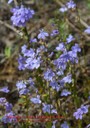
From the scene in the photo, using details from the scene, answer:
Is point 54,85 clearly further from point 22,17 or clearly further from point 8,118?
point 22,17

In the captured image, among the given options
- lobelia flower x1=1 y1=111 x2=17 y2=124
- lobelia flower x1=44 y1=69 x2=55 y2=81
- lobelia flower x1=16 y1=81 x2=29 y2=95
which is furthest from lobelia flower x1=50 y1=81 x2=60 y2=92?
lobelia flower x1=1 y1=111 x2=17 y2=124

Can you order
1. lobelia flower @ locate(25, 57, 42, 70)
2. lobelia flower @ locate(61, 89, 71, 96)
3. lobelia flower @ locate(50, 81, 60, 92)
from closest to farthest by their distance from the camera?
lobelia flower @ locate(25, 57, 42, 70) → lobelia flower @ locate(50, 81, 60, 92) → lobelia flower @ locate(61, 89, 71, 96)

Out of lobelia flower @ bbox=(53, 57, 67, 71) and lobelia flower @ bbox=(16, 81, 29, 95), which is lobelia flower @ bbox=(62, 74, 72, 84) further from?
lobelia flower @ bbox=(16, 81, 29, 95)

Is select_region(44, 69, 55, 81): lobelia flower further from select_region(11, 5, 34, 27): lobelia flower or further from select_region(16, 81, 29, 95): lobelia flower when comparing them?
select_region(11, 5, 34, 27): lobelia flower

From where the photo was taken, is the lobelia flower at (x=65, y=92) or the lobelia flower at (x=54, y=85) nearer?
the lobelia flower at (x=54, y=85)

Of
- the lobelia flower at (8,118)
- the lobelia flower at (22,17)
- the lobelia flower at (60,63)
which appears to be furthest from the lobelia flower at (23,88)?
the lobelia flower at (22,17)

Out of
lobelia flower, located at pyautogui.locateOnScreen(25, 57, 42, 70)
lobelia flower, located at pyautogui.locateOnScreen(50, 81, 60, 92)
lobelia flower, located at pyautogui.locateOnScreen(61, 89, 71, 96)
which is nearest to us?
lobelia flower, located at pyautogui.locateOnScreen(25, 57, 42, 70)

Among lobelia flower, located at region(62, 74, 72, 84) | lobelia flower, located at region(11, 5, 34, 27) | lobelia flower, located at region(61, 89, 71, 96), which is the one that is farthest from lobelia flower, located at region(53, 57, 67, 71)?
lobelia flower, located at region(11, 5, 34, 27)

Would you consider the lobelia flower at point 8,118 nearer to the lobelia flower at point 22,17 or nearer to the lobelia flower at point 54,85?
the lobelia flower at point 54,85

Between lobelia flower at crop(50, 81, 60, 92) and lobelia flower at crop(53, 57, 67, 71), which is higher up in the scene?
lobelia flower at crop(53, 57, 67, 71)

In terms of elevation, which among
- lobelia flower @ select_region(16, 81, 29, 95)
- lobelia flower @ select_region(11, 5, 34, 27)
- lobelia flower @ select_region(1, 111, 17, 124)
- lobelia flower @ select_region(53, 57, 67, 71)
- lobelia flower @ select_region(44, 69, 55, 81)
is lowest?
lobelia flower @ select_region(1, 111, 17, 124)

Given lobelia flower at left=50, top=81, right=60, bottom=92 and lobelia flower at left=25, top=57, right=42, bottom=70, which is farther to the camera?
lobelia flower at left=50, top=81, right=60, bottom=92

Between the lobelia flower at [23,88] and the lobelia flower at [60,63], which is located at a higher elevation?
the lobelia flower at [60,63]

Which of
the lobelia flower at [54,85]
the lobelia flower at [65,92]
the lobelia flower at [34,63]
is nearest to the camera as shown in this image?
the lobelia flower at [34,63]
